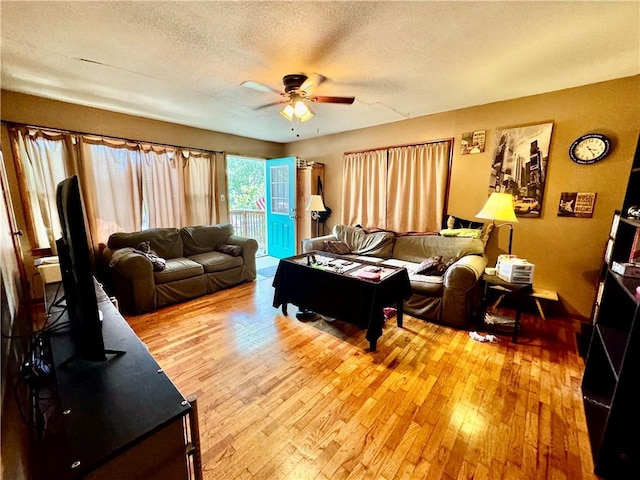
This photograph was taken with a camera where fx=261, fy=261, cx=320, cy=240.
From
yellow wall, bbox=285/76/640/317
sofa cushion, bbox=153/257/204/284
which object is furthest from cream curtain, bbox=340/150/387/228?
sofa cushion, bbox=153/257/204/284

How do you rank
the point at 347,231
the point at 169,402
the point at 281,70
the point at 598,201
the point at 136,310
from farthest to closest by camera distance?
the point at 347,231 < the point at 136,310 < the point at 598,201 < the point at 281,70 < the point at 169,402

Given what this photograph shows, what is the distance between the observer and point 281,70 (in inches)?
88.0

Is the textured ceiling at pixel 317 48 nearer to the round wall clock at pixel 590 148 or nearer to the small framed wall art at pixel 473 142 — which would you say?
the small framed wall art at pixel 473 142

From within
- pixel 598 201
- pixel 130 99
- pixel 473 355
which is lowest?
pixel 473 355

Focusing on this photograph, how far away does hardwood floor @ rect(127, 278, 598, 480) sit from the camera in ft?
4.45

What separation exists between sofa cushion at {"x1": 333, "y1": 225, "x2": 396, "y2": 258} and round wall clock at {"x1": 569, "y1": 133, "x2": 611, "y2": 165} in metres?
2.08

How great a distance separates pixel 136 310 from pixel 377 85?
3481 mm

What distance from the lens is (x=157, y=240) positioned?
11.8ft

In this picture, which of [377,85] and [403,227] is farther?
[403,227]

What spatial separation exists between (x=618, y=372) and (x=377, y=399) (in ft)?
4.17

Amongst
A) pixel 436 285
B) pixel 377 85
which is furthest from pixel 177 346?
pixel 377 85

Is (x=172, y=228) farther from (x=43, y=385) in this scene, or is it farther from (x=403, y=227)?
(x=403, y=227)

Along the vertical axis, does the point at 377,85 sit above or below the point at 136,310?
above

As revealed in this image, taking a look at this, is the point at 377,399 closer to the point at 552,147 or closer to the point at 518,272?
the point at 518,272
